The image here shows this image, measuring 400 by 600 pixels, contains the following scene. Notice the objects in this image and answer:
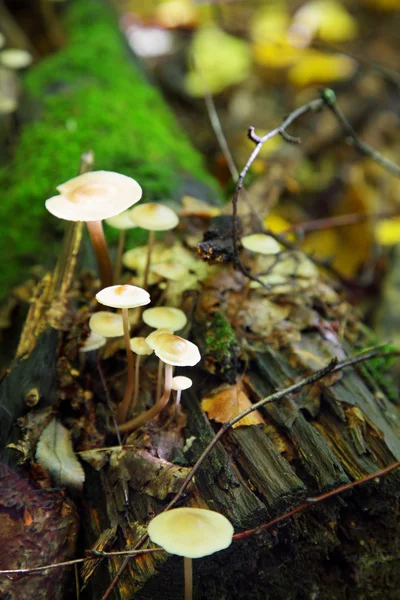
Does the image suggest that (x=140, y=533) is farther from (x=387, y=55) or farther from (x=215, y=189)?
(x=387, y=55)

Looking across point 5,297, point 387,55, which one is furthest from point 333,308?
point 387,55

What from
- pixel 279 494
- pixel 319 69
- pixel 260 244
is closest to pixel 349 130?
pixel 260 244

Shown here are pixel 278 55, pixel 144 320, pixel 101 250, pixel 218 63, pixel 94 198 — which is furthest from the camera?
pixel 278 55

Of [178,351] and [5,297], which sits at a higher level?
[178,351]

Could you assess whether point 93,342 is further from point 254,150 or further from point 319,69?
point 319,69

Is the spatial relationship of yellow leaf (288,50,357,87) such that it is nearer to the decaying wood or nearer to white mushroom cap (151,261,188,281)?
white mushroom cap (151,261,188,281)

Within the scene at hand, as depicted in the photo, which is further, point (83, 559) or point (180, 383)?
point (180, 383)

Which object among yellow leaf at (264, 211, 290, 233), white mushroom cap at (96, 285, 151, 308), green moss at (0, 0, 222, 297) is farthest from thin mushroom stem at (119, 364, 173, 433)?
yellow leaf at (264, 211, 290, 233)
